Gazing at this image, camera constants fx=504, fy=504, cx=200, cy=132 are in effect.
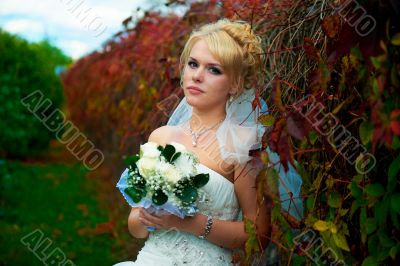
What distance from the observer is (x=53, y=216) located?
271 inches

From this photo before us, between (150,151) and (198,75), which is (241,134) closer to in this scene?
(198,75)

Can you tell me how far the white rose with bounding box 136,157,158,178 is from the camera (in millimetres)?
1999

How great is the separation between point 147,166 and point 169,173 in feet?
0.30

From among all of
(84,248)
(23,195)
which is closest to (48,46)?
(23,195)

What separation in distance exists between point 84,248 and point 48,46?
20828 mm

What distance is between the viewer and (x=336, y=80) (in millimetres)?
1899

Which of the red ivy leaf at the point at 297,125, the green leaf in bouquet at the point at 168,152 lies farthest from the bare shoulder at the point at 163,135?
the red ivy leaf at the point at 297,125

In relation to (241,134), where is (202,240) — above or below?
below

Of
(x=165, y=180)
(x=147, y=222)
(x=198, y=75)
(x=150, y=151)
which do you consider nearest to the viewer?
(x=165, y=180)

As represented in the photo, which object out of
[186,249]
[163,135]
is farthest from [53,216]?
[186,249]

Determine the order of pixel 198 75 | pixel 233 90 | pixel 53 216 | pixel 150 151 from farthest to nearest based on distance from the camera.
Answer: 1. pixel 53 216
2. pixel 233 90
3. pixel 198 75
4. pixel 150 151

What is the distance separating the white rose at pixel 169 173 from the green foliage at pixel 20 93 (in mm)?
8404

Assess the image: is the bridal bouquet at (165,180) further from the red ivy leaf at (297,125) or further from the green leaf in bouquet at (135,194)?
the red ivy leaf at (297,125)

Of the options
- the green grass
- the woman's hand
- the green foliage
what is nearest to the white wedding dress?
the woman's hand
